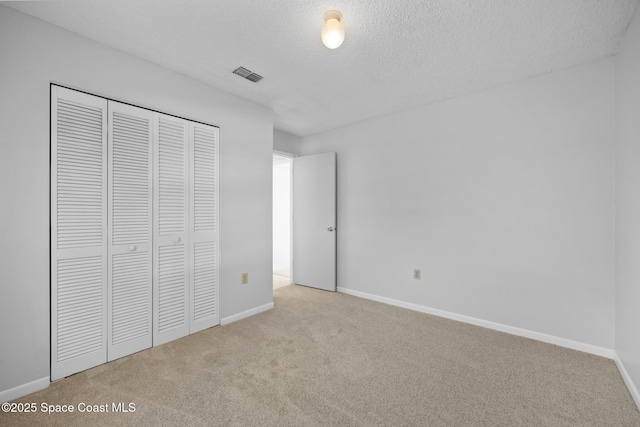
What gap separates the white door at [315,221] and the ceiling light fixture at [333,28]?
2.25 m

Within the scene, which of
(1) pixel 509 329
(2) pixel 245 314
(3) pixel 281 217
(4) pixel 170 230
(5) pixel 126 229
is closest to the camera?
(5) pixel 126 229

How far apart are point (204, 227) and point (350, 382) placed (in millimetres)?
1917

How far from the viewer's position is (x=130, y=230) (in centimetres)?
226

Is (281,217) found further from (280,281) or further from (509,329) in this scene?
(509,329)

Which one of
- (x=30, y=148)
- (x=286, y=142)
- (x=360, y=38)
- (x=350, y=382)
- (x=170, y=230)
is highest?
(x=360, y=38)

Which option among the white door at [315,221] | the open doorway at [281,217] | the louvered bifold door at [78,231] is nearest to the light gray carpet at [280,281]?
the white door at [315,221]

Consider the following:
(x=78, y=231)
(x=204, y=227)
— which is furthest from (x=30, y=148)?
(x=204, y=227)

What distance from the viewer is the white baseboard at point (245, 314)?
2873mm

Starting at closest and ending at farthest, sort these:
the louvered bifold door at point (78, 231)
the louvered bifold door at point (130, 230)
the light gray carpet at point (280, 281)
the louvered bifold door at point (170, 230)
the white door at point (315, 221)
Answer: the louvered bifold door at point (78, 231)
the louvered bifold door at point (130, 230)
the louvered bifold door at point (170, 230)
the white door at point (315, 221)
the light gray carpet at point (280, 281)

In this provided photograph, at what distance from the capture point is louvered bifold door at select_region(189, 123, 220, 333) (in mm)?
2643

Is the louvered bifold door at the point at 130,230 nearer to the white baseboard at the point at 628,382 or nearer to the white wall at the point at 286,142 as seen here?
the white wall at the point at 286,142

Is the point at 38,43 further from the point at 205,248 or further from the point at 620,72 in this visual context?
the point at 620,72

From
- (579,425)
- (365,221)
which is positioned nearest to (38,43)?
(365,221)

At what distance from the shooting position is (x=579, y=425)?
1.52 meters
